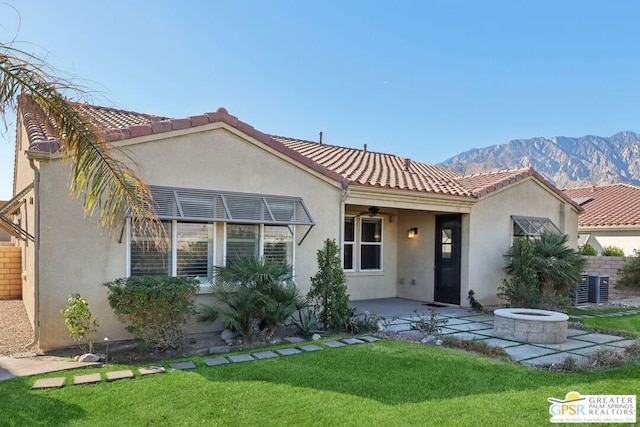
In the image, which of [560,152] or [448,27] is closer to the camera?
[448,27]

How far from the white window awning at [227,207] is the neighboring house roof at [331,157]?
1619 mm

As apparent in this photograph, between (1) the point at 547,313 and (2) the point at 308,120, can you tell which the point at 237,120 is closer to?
(1) the point at 547,313

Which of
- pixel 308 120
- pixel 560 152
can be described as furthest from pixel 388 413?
pixel 560 152

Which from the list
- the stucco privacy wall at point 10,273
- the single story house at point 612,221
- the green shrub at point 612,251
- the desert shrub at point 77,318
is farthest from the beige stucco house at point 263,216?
the single story house at point 612,221

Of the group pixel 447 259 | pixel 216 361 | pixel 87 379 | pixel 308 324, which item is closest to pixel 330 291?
pixel 308 324

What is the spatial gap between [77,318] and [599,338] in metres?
14.1

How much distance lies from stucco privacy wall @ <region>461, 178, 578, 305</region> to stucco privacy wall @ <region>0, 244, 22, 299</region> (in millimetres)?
20830

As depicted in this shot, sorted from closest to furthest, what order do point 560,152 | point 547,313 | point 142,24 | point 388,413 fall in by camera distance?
point 388,413, point 547,313, point 142,24, point 560,152

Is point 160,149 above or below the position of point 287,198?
above

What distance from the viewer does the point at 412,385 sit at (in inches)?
309

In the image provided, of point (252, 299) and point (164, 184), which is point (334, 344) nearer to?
point (252, 299)

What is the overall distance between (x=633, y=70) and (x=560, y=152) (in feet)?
487

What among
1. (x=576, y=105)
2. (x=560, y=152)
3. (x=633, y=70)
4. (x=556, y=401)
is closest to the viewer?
(x=556, y=401)

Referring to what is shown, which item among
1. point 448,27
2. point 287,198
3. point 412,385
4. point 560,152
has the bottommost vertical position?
point 412,385
